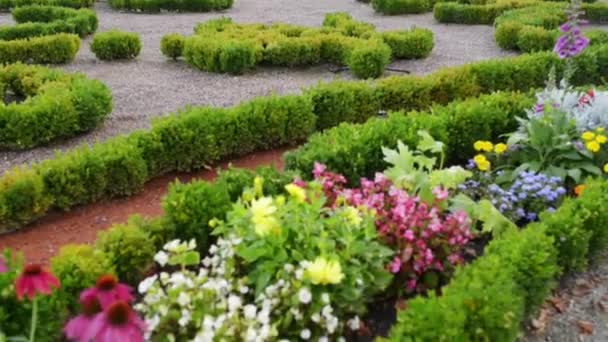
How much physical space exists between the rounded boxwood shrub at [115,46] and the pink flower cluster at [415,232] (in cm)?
650

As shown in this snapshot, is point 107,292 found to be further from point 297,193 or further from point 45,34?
point 45,34

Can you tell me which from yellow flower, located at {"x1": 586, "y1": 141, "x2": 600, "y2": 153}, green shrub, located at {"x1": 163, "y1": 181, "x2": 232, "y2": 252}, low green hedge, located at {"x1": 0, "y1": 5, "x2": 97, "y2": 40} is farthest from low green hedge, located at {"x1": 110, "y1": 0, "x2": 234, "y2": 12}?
green shrub, located at {"x1": 163, "y1": 181, "x2": 232, "y2": 252}

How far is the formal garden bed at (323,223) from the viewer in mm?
3371

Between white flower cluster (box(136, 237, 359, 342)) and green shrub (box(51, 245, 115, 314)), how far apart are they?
16.0 inches

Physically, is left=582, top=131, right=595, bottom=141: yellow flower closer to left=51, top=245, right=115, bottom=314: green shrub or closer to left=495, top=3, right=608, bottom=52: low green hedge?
left=51, top=245, right=115, bottom=314: green shrub

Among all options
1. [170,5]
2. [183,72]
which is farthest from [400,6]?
[183,72]

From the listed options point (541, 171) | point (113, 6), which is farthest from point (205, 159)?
point (113, 6)

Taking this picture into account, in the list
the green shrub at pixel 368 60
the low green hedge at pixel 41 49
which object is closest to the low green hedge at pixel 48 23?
the low green hedge at pixel 41 49

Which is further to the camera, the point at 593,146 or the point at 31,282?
the point at 593,146

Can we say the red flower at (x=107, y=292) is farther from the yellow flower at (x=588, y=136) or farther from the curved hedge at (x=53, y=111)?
the curved hedge at (x=53, y=111)

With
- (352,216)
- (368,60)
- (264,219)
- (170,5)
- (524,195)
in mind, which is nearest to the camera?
(264,219)

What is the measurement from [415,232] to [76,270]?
185 cm

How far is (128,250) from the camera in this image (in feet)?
13.2

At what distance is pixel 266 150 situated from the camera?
689 centimetres
